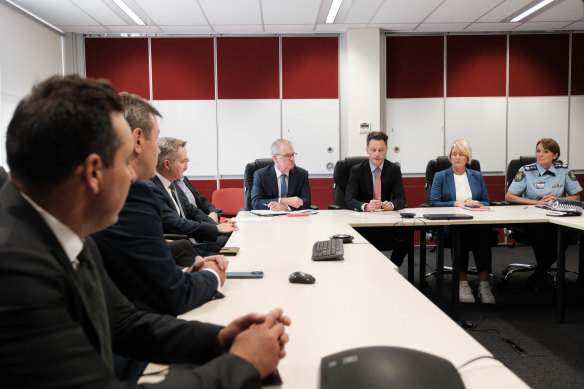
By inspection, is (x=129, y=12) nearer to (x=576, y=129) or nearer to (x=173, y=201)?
(x=173, y=201)

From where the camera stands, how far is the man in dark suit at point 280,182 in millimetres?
3887

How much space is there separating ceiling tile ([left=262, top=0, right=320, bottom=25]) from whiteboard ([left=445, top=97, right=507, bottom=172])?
2219mm

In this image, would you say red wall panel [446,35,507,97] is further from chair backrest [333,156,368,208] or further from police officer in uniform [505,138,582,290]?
chair backrest [333,156,368,208]

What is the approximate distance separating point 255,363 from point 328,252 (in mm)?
1108

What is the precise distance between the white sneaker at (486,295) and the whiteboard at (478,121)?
9.00 ft

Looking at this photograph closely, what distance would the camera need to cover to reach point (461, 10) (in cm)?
481

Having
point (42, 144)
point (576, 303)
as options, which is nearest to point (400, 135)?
point (576, 303)

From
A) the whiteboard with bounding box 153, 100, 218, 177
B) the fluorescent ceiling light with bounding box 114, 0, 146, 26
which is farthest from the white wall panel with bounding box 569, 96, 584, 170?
the fluorescent ceiling light with bounding box 114, 0, 146, 26

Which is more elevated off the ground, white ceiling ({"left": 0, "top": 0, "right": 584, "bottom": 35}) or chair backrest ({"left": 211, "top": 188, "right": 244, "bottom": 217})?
white ceiling ({"left": 0, "top": 0, "right": 584, "bottom": 35})

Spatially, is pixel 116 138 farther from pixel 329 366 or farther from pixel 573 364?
pixel 573 364

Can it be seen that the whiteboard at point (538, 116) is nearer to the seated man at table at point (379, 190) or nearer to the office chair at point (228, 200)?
the seated man at table at point (379, 190)

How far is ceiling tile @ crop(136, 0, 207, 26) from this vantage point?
4.47 metres

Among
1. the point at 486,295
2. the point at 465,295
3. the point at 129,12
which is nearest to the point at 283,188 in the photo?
the point at 465,295

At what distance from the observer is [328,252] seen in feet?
6.11
